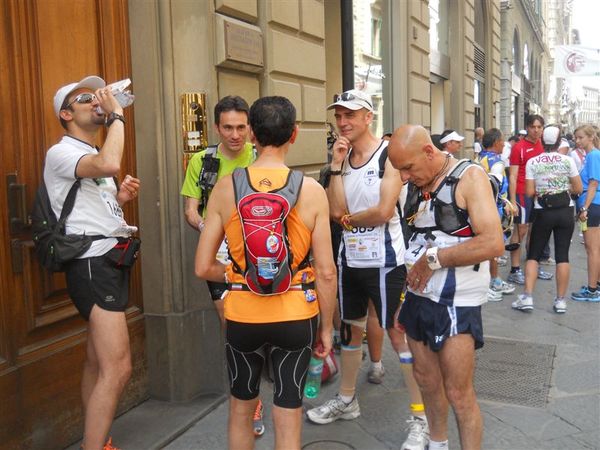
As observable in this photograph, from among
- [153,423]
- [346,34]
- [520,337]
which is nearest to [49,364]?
[153,423]

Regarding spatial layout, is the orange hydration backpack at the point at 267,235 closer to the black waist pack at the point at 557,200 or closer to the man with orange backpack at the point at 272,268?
the man with orange backpack at the point at 272,268

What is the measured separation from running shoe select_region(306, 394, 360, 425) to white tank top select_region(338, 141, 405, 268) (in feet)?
3.00

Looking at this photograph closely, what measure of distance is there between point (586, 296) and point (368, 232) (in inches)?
187

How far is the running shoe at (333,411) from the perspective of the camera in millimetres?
4094

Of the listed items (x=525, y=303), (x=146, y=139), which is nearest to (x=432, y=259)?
(x=146, y=139)

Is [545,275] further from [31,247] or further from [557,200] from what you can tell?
[31,247]

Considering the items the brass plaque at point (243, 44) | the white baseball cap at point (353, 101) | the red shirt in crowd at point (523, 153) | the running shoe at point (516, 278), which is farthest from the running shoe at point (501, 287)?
the white baseball cap at point (353, 101)

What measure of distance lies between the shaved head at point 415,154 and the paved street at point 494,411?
1734 mm

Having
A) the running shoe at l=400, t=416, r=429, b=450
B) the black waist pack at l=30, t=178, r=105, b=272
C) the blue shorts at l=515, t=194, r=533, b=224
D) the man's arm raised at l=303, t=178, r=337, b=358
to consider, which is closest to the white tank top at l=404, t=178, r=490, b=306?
the man's arm raised at l=303, t=178, r=337, b=358

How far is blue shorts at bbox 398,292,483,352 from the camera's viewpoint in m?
3.00

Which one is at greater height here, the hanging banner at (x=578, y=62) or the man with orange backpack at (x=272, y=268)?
the hanging banner at (x=578, y=62)

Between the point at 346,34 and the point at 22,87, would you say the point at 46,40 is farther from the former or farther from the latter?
the point at 346,34

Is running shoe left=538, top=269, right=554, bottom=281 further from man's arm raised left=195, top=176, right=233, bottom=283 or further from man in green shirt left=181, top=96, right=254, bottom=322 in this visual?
man's arm raised left=195, top=176, right=233, bottom=283

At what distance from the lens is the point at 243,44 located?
480 centimetres
